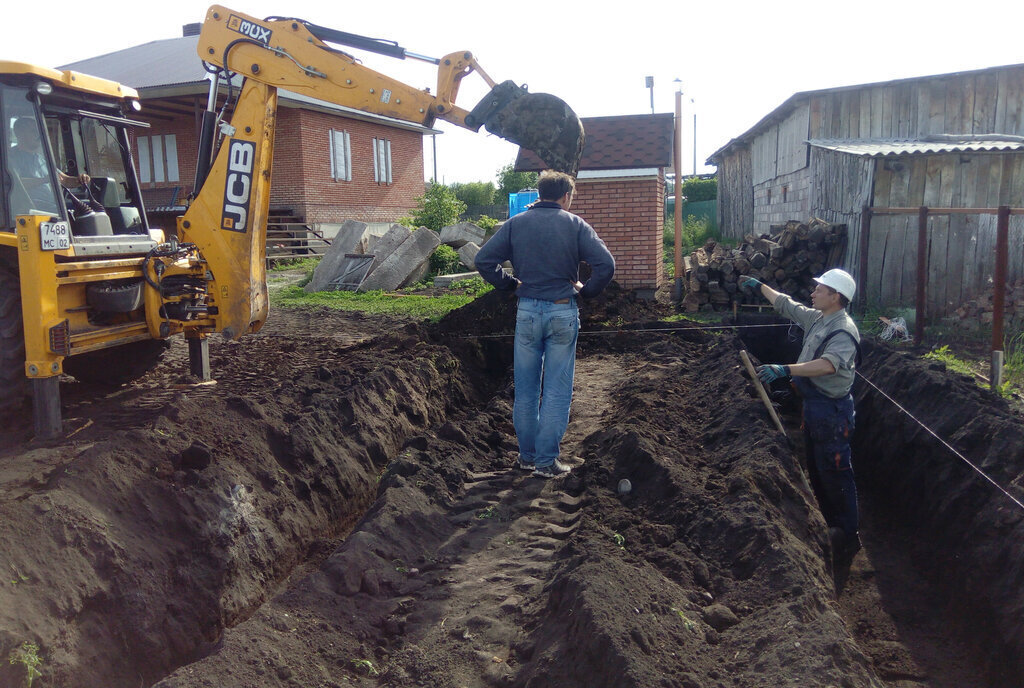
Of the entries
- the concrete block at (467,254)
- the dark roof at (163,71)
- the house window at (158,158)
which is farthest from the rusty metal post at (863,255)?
the house window at (158,158)

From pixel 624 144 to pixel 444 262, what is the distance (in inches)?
242

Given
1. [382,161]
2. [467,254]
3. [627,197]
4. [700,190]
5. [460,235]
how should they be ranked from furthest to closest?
[700,190] < [382,161] < [460,235] < [467,254] < [627,197]

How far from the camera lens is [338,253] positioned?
1842 centimetres

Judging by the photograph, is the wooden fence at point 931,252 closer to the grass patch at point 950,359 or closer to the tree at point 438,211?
the grass patch at point 950,359

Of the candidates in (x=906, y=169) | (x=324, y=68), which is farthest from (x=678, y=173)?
(x=324, y=68)

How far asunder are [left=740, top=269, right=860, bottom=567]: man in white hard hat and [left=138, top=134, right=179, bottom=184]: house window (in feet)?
80.3

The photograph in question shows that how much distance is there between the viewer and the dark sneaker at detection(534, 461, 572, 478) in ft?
19.6

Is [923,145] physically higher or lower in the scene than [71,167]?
higher

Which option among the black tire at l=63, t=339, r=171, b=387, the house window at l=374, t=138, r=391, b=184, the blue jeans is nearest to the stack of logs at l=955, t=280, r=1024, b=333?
the blue jeans

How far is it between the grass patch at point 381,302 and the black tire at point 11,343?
24.1 ft

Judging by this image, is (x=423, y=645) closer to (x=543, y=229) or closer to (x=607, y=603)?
(x=607, y=603)

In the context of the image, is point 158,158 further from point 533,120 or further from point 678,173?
point 533,120

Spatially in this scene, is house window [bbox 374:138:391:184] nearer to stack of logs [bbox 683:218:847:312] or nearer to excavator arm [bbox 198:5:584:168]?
stack of logs [bbox 683:218:847:312]

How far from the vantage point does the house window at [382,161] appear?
1118 inches
